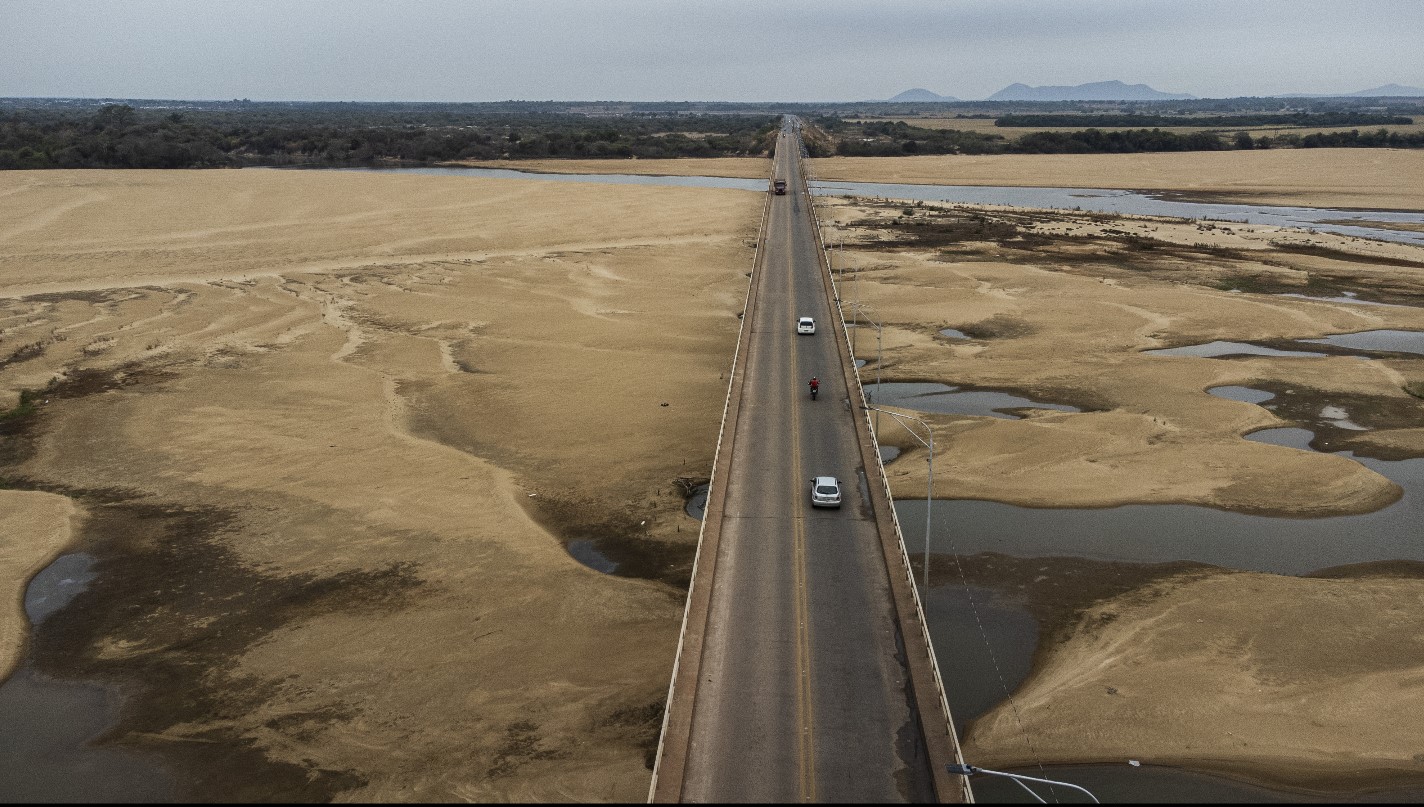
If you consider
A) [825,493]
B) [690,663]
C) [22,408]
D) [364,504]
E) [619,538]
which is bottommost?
[619,538]

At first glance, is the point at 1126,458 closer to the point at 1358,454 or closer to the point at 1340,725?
the point at 1358,454

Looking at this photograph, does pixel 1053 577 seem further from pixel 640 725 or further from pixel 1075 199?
pixel 1075 199

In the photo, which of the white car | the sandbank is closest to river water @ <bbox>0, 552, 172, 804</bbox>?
the white car

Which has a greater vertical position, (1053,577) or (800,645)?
(800,645)

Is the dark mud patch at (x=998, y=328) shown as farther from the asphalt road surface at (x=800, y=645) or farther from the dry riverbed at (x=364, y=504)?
the asphalt road surface at (x=800, y=645)

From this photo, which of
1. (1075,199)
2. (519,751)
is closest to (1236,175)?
(1075,199)

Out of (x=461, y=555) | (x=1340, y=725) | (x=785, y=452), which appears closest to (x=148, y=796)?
(x=461, y=555)

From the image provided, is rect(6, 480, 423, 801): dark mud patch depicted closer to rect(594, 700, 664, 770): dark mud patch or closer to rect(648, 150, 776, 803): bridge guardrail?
rect(594, 700, 664, 770): dark mud patch
